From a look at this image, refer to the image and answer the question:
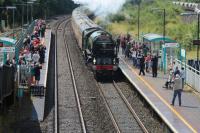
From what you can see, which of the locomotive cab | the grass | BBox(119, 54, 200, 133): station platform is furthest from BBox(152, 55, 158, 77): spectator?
the grass

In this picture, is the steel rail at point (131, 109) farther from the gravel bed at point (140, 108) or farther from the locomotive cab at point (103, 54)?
the locomotive cab at point (103, 54)

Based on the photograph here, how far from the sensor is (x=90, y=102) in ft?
91.9

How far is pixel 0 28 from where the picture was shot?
207 feet

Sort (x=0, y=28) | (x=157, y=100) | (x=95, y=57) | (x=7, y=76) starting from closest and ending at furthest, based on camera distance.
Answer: (x=7, y=76)
(x=157, y=100)
(x=95, y=57)
(x=0, y=28)

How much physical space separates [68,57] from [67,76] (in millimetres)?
9138

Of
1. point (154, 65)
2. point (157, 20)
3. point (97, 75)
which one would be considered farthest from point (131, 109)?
point (157, 20)

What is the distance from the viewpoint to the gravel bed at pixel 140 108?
2280cm

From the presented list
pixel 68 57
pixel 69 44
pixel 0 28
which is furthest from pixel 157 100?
pixel 0 28

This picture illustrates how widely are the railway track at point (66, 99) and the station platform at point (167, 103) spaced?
316 cm

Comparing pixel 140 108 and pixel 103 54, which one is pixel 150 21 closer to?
pixel 103 54

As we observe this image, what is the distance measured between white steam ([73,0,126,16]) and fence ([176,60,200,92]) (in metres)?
37.7

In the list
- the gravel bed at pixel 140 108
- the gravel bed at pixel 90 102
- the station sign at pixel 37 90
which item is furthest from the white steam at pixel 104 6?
the station sign at pixel 37 90

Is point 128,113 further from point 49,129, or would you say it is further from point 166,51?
point 166,51

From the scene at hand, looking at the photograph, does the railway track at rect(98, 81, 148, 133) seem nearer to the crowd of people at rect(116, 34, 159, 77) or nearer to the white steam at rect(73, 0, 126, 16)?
the crowd of people at rect(116, 34, 159, 77)
